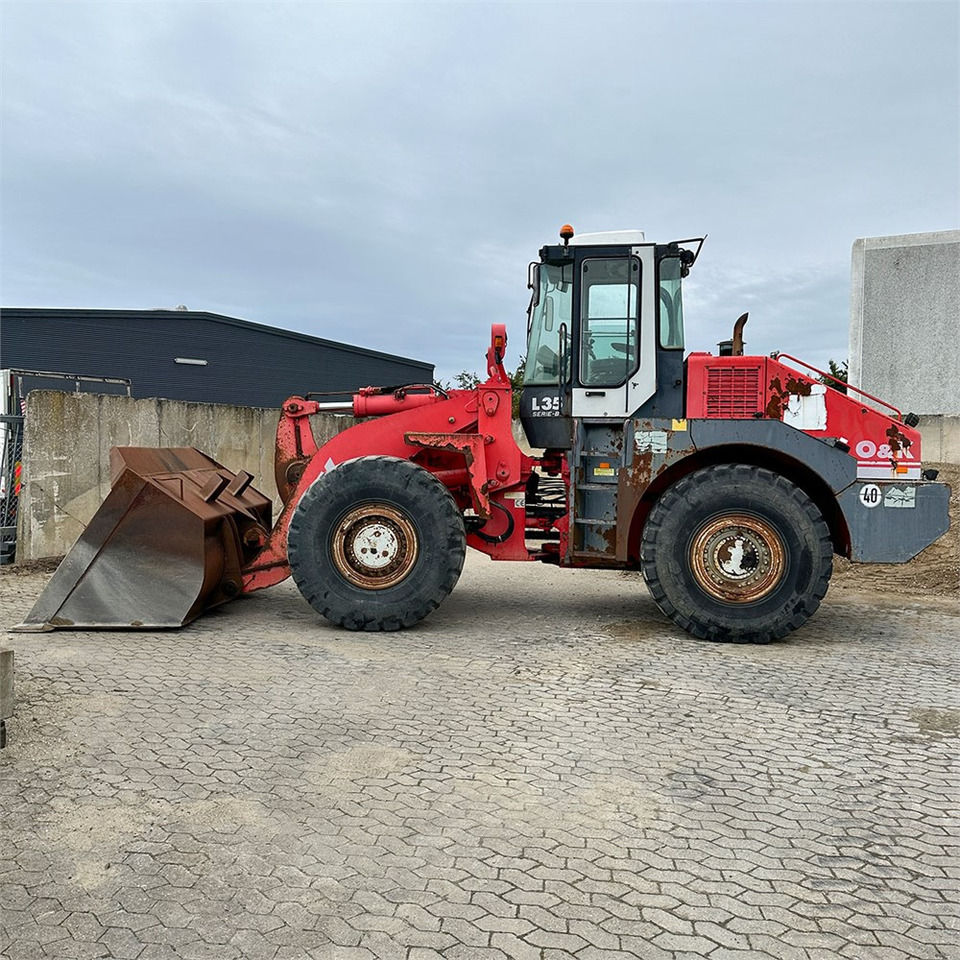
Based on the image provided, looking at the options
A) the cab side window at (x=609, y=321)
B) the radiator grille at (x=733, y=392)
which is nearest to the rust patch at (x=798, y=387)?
the radiator grille at (x=733, y=392)

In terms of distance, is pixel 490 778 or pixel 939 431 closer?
pixel 490 778

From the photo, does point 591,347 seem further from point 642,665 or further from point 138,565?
point 138,565

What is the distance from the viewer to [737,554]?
650 cm

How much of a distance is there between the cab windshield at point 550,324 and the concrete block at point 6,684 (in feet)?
14.6

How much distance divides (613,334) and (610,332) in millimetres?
30

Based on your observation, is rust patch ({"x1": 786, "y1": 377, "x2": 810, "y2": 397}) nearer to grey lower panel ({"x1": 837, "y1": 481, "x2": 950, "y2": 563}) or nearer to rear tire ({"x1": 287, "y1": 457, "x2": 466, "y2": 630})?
grey lower panel ({"x1": 837, "y1": 481, "x2": 950, "y2": 563})

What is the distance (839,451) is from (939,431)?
917 centimetres

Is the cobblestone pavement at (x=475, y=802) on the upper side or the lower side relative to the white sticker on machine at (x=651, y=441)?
lower

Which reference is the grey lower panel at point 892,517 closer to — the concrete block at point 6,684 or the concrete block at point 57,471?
the concrete block at point 6,684

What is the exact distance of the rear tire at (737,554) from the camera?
6.43 m

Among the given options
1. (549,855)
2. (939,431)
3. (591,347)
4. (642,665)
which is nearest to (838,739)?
(642,665)

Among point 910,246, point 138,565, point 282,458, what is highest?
point 910,246

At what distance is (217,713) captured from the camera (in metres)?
4.64

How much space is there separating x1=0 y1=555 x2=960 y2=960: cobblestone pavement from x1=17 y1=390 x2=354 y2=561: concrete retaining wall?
3791 mm
